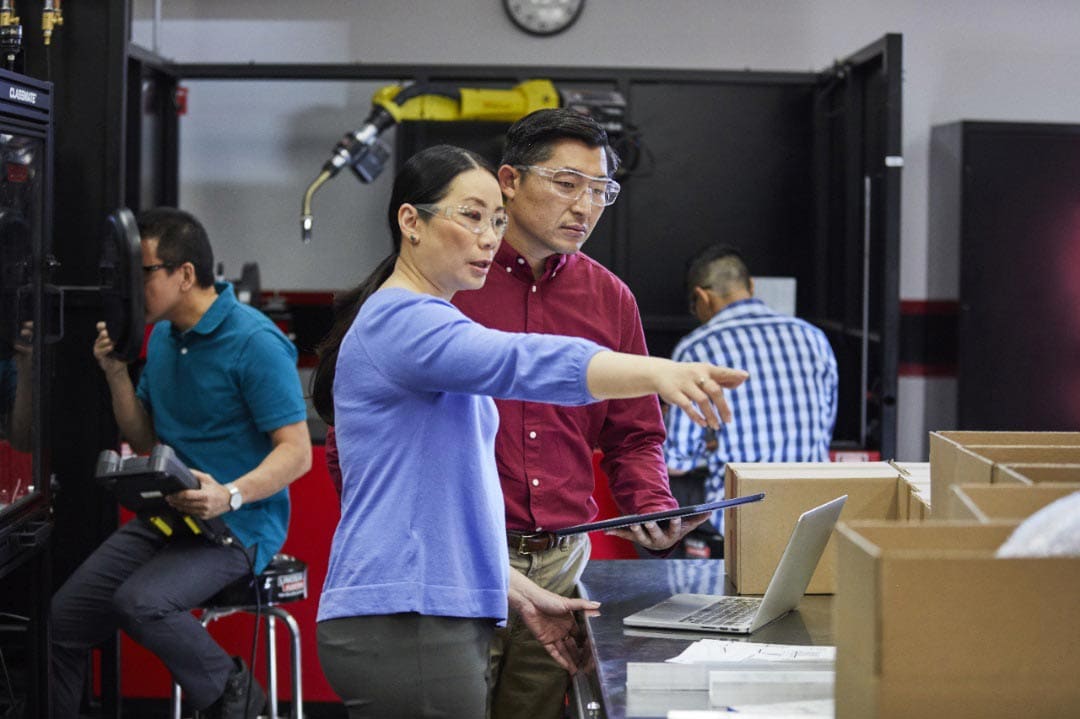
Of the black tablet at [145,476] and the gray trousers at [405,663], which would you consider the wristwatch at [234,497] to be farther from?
the gray trousers at [405,663]

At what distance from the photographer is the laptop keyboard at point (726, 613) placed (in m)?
1.92

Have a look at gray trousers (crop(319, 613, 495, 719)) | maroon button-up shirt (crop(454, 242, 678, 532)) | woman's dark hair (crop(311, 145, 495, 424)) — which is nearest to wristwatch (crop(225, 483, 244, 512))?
maroon button-up shirt (crop(454, 242, 678, 532))

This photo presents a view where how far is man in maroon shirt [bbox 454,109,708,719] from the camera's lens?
7.26 feet

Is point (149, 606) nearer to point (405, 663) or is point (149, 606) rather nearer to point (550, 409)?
point (550, 409)

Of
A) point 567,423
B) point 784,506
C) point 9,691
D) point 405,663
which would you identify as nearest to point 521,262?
point 567,423

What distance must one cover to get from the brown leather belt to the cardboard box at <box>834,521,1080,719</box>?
108 cm

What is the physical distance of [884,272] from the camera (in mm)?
3938

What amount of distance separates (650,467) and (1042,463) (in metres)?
0.93

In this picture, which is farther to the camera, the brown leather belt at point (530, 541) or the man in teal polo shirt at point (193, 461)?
the man in teal polo shirt at point (193, 461)

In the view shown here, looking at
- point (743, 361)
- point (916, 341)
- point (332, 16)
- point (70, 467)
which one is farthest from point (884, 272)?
point (332, 16)

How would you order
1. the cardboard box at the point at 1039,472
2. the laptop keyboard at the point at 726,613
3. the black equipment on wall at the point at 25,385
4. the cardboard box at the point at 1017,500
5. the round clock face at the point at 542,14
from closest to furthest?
the cardboard box at the point at 1017,500
the cardboard box at the point at 1039,472
the laptop keyboard at the point at 726,613
the black equipment on wall at the point at 25,385
the round clock face at the point at 542,14

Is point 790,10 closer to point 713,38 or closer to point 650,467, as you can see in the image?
point 713,38

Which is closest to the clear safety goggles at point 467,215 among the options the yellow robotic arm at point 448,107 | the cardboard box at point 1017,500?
the cardboard box at point 1017,500

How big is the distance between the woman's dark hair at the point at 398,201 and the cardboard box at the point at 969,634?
0.87 metres
